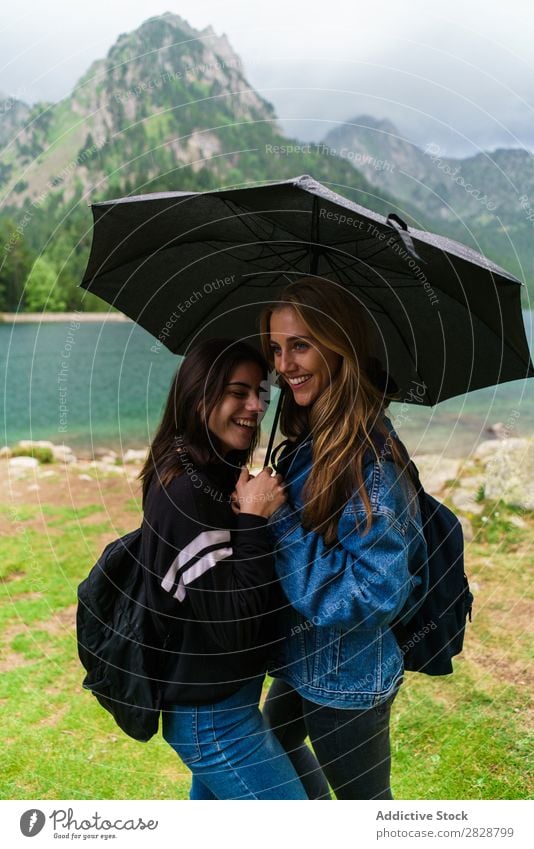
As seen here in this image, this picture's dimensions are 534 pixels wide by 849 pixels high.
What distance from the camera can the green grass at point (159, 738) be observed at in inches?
127

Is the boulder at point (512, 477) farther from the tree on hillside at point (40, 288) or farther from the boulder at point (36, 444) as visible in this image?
the tree on hillside at point (40, 288)

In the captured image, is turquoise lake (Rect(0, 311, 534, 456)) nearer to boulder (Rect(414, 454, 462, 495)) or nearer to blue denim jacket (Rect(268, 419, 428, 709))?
boulder (Rect(414, 454, 462, 495))

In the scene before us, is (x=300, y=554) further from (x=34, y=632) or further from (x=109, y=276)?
(x=34, y=632)

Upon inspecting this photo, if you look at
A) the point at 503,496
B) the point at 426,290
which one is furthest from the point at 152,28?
the point at 426,290

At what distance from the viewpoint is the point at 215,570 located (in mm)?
1812

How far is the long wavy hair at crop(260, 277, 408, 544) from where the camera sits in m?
1.90

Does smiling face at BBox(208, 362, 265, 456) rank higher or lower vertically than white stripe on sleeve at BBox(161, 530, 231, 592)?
higher

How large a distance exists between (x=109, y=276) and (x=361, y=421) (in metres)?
1.29

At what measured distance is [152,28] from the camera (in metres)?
32.8

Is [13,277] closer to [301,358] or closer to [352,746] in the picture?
[301,358]

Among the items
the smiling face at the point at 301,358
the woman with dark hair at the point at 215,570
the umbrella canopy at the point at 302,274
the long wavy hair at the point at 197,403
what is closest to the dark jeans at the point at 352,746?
the woman with dark hair at the point at 215,570

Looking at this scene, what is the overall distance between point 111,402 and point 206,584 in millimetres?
12910

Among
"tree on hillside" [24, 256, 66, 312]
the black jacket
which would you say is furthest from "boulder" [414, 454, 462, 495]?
"tree on hillside" [24, 256, 66, 312]

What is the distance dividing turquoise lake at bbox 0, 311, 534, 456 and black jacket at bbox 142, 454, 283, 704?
5.52 m
